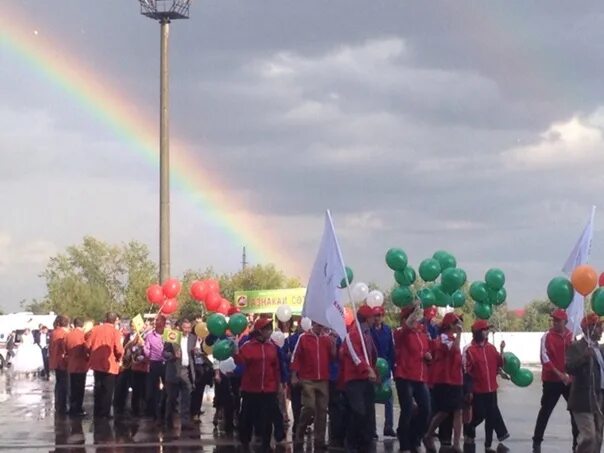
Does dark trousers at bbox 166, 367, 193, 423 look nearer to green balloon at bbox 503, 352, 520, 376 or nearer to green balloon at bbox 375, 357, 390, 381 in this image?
green balloon at bbox 375, 357, 390, 381

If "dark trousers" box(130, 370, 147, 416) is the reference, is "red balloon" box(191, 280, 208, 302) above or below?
above

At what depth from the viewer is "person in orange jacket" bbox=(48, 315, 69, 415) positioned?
2044cm

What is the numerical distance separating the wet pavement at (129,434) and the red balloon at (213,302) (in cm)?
195

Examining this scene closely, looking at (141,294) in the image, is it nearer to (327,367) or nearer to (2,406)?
(2,406)

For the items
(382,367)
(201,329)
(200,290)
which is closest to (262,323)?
(382,367)

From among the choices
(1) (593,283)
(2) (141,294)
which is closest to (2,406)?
(1) (593,283)

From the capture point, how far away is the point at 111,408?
20969mm

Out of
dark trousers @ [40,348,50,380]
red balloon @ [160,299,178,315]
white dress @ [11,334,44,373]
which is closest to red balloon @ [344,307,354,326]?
red balloon @ [160,299,178,315]

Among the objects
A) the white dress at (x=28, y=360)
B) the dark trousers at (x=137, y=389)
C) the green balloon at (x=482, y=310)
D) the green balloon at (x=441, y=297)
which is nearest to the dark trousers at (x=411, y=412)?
the green balloon at (x=482, y=310)

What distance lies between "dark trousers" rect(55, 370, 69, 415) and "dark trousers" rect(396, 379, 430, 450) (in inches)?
338

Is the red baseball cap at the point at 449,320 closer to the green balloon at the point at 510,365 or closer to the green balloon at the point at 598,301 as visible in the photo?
the green balloon at the point at 510,365

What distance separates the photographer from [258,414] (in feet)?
46.5

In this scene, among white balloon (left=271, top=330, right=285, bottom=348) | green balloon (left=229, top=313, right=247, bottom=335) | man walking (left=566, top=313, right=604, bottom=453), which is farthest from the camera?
green balloon (left=229, top=313, right=247, bottom=335)

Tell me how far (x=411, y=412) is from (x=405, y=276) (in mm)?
2678
